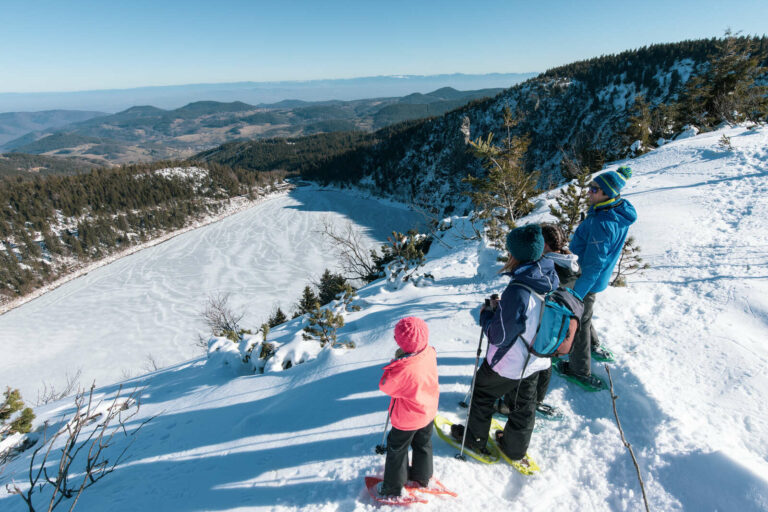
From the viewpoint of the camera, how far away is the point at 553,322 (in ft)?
8.55

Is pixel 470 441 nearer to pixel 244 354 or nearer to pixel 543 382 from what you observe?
pixel 543 382

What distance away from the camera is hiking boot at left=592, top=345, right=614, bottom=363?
4.00 m

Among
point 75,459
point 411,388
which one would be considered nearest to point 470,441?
point 411,388

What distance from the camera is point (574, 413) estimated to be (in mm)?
3549

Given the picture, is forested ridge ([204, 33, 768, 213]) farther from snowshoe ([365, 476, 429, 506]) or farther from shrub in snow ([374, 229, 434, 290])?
snowshoe ([365, 476, 429, 506])

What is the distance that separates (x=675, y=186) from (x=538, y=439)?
1101cm

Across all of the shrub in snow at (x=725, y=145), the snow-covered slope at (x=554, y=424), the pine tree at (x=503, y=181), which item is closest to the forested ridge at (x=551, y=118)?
the shrub in snow at (x=725, y=145)

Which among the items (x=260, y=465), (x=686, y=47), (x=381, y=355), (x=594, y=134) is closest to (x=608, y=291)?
(x=381, y=355)

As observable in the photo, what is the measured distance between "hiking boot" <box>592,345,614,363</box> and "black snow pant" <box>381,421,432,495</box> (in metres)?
2.66

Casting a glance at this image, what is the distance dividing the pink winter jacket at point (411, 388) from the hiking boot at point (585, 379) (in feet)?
7.36

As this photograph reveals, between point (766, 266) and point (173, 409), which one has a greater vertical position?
point (766, 266)

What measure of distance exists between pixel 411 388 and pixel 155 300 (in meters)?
43.0

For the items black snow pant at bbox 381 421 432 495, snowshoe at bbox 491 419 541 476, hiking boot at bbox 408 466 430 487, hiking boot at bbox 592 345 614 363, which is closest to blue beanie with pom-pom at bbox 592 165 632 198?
hiking boot at bbox 592 345 614 363

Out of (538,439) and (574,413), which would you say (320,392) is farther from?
(574,413)
